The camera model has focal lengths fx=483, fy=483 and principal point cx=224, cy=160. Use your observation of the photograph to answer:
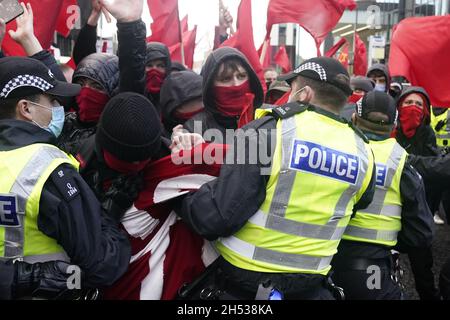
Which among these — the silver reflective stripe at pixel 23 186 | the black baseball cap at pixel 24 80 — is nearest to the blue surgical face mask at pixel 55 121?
the black baseball cap at pixel 24 80

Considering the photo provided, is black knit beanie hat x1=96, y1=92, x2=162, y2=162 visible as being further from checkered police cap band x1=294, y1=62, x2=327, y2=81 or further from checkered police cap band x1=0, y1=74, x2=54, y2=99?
checkered police cap band x1=294, y1=62, x2=327, y2=81

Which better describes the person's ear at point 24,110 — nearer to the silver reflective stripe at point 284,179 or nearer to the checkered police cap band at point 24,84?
the checkered police cap band at point 24,84

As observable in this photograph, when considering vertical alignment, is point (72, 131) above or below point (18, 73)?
below

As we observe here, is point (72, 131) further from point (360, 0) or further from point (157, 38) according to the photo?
point (360, 0)

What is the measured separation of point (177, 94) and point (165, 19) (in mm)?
2029

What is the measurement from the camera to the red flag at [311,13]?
5.07 meters

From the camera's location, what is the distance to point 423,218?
2.82 m

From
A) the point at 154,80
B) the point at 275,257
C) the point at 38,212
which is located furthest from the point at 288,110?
the point at 154,80

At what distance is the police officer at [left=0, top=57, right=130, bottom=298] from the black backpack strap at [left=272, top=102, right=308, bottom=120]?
87cm

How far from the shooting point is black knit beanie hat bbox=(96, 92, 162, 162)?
194 centimetres

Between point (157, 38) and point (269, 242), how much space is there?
3560mm

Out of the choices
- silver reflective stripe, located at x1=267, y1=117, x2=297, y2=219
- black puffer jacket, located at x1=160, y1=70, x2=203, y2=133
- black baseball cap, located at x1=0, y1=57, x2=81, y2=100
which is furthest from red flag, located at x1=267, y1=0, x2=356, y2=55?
black baseball cap, located at x1=0, y1=57, x2=81, y2=100

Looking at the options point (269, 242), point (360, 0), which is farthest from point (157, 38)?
point (360, 0)

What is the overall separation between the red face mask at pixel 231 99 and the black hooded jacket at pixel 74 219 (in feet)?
4.01
